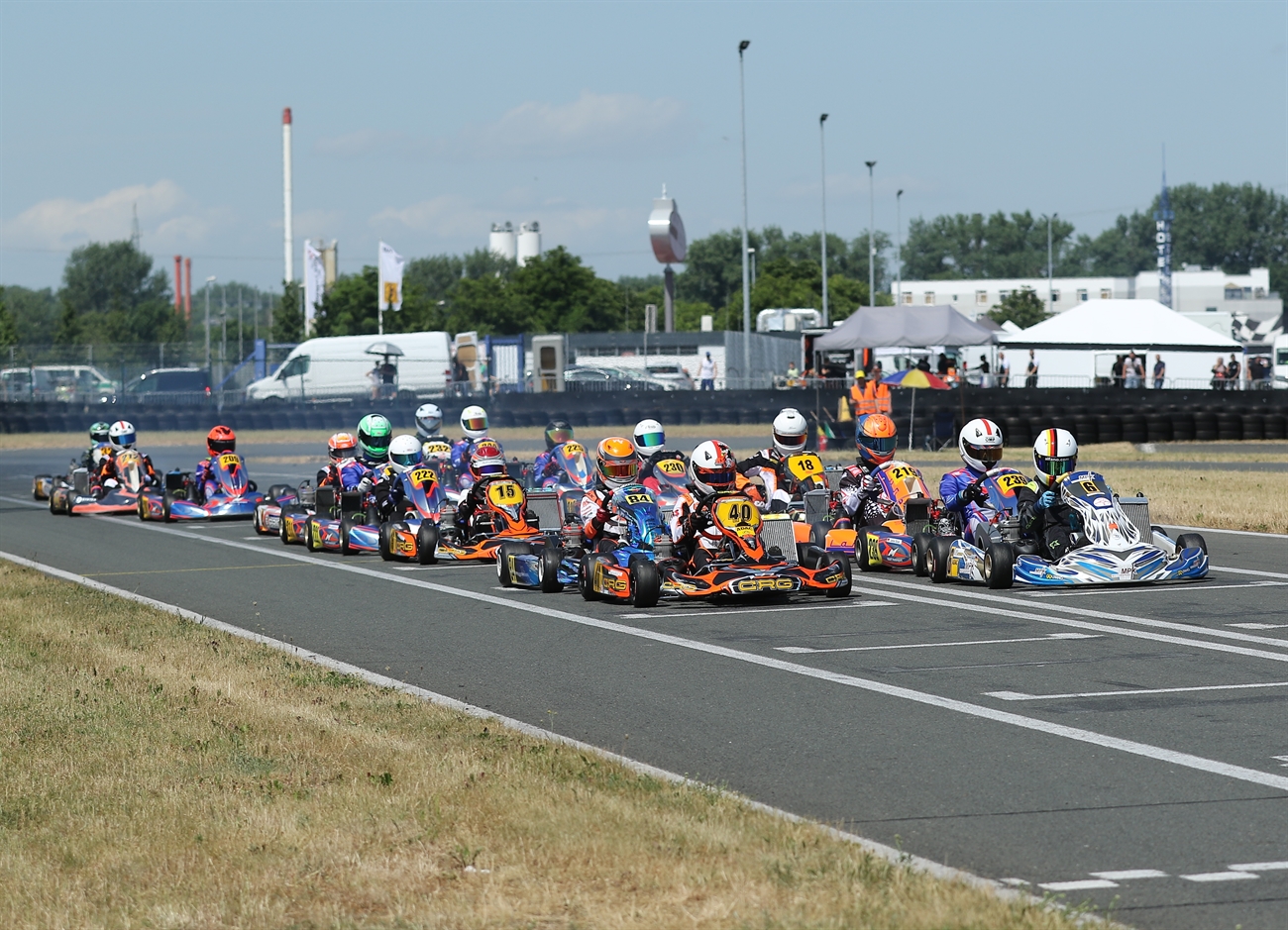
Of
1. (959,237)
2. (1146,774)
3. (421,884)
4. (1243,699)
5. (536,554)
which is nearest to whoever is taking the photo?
(421,884)

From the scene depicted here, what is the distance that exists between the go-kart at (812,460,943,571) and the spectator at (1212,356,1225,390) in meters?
24.0

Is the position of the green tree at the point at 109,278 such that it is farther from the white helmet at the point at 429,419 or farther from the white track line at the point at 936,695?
the white track line at the point at 936,695

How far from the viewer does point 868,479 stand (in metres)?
15.0

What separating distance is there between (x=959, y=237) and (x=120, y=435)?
142872 mm

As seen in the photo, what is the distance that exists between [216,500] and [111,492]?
245 cm

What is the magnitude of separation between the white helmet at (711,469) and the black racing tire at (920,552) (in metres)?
2.00

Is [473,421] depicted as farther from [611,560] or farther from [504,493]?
[611,560]

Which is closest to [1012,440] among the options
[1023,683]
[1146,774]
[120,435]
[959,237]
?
[120,435]

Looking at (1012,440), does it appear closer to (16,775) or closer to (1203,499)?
(1203,499)

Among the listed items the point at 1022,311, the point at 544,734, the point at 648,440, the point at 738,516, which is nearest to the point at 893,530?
the point at 648,440

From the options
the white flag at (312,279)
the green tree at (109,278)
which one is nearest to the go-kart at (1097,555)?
the white flag at (312,279)

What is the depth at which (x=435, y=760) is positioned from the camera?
671 centimetres

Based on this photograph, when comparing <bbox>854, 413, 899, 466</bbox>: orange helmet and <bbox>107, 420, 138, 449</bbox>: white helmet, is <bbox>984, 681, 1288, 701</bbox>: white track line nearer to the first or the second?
<bbox>854, 413, 899, 466</bbox>: orange helmet

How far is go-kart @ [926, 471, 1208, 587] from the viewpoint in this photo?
41.0ft
